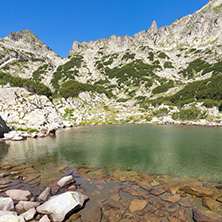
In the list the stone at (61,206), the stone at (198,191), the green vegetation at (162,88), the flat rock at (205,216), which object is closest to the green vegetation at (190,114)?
the green vegetation at (162,88)

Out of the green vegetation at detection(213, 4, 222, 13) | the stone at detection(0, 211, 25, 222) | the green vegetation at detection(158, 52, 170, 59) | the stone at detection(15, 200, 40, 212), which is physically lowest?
the stone at detection(15, 200, 40, 212)

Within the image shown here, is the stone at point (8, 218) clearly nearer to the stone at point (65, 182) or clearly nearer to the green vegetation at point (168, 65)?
the stone at point (65, 182)

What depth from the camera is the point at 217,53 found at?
141375 millimetres

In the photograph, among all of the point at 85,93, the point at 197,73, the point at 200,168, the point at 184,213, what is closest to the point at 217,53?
the point at 197,73

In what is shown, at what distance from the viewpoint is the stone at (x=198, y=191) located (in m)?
10.0

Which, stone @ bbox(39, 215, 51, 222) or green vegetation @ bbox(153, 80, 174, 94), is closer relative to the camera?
stone @ bbox(39, 215, 51, 222)

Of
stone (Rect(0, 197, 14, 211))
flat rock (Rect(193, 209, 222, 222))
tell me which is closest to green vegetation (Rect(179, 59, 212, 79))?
flat rock (Rect(193, 209, 222, 222))

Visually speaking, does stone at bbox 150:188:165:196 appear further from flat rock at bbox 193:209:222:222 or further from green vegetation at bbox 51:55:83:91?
green vegetation at bbox 51:55:83:91

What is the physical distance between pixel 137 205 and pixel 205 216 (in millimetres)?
3838

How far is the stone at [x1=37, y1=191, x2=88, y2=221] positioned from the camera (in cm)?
761

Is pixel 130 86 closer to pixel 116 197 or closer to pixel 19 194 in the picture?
pixel 116 197

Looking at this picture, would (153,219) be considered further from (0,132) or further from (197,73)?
(197,73)

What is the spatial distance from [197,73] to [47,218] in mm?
166211

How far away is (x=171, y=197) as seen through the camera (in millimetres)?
9625
